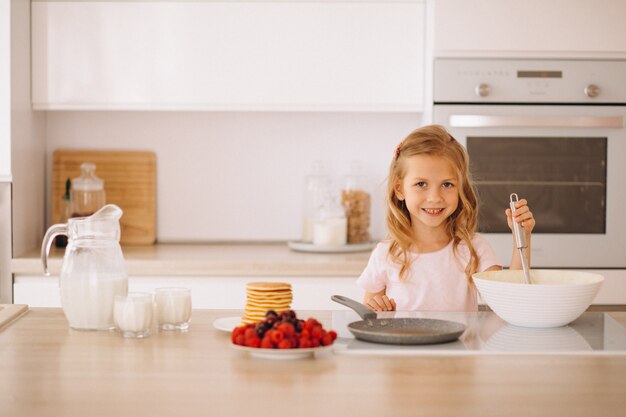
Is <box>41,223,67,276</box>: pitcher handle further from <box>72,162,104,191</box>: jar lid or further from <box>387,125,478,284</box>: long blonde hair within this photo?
<box>72,162,104,191</box>: jar lid

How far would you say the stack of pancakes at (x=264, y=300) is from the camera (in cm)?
167

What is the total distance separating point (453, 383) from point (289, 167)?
7.85 ft

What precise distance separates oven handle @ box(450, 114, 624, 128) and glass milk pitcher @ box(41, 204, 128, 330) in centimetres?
166

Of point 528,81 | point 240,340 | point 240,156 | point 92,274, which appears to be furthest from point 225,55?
point 240,340

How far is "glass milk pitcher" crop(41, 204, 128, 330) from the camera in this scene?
1.68 meters

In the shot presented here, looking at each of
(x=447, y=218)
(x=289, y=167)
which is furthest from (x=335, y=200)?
(x=447, y=218)

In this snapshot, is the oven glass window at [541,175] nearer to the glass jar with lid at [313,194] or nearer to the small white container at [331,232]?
the small white container at [331,232]

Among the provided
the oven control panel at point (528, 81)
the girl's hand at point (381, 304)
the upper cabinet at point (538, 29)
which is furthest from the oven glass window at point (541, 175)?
the girl's hand at point (381, 304)

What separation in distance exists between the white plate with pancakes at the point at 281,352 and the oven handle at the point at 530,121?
5.72 feet

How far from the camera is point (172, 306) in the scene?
1.69 meters

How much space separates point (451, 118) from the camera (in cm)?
308

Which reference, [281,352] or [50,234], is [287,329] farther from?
[50,234]

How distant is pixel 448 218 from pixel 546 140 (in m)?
0.98

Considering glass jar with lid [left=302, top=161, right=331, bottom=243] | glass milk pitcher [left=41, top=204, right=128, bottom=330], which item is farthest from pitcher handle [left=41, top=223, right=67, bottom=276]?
glass jar with lid [left=302, top=161, right=331, bottom=243]
